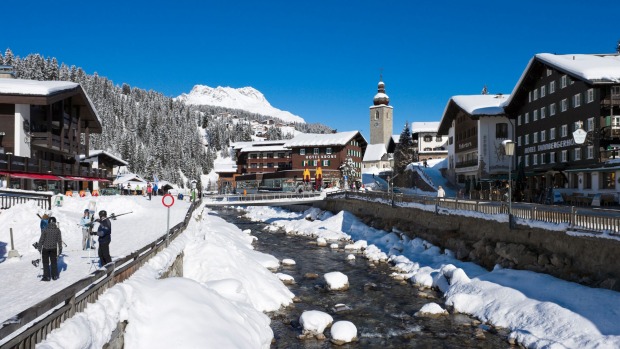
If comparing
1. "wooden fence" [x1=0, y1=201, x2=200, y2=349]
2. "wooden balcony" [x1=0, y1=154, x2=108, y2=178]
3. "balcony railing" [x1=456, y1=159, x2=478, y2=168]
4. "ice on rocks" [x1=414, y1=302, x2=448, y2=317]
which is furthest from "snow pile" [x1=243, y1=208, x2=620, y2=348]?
"balcony railing" [x1=456, y1=159, x2=478, y2=168]

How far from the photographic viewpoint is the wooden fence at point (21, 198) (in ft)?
78.4

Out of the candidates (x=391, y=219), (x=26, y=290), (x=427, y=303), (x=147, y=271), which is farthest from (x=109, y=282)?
(x=391, y=219)

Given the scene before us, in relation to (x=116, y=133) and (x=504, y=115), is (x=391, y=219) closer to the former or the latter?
(x=504, y=115)

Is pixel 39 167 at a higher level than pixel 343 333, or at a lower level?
higher

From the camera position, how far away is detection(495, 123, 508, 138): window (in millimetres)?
51219

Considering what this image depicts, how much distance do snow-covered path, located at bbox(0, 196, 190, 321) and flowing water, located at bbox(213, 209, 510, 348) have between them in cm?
684

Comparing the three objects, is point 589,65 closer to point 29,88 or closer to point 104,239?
point 104,239

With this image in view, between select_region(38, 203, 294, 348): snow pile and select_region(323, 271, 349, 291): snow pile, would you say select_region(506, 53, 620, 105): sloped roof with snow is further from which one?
select_region(38, 203, 294, 348): snow pile

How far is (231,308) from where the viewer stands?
44.8 ft

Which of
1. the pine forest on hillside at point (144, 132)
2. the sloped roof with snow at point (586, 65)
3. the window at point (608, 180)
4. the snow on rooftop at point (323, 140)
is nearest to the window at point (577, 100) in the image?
the sloped roof with snow at point (586, 65)

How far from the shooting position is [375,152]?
351ft

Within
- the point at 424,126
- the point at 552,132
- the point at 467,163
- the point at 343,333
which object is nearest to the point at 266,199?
the point at 467,163

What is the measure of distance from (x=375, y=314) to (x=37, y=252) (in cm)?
1367

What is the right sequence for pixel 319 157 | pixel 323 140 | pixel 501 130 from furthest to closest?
pixel 323 140 → pixel 319 157 → pixel 501 130
